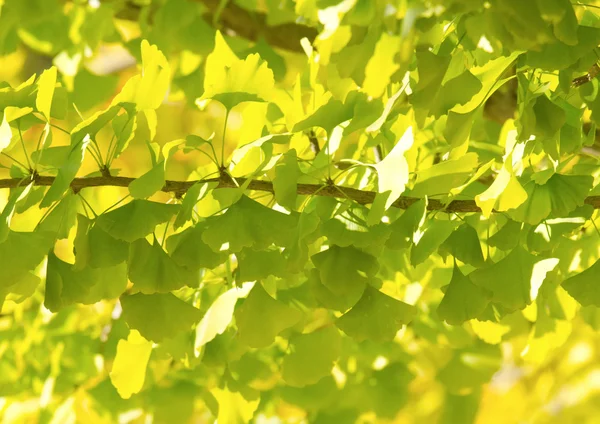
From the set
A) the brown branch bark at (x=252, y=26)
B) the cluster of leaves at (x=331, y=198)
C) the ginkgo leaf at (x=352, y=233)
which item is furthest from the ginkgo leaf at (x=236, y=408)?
the brown branch bark at (x=252, y=26)

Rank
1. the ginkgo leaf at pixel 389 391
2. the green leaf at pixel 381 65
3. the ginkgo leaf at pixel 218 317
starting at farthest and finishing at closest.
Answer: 1. the ginkgo leaf at pixel 389 391
2. the ginkgo leaf at pixel 218 317
3. the green leaf at pixel 381 65

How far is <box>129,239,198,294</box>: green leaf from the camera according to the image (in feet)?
1.16

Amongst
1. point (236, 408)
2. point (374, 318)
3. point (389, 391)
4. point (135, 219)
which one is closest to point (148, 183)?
point (135, 219)

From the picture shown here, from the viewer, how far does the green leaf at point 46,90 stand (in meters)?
0.35

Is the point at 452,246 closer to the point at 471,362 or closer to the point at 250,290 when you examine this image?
the point at 250,290

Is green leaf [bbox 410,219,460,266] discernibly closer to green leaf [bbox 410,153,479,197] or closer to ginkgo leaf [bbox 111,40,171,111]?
green leaf [bbox 410,153,479,197]

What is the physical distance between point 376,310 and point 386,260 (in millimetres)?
137

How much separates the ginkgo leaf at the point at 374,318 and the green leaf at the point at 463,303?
2 centimetres

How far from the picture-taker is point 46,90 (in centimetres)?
35

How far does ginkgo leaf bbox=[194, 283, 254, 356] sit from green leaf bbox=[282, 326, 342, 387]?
70mm

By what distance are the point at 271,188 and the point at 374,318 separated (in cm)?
8

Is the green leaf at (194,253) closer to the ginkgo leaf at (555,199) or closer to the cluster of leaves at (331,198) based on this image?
the cluster of leaves at (331,198)

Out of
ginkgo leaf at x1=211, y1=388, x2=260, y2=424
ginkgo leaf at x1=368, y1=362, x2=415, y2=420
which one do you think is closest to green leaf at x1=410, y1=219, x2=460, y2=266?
ginkgo leaf at x1=211, y1=388, x2=260, y2=424

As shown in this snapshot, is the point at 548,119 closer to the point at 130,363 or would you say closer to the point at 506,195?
the point at 506,195
